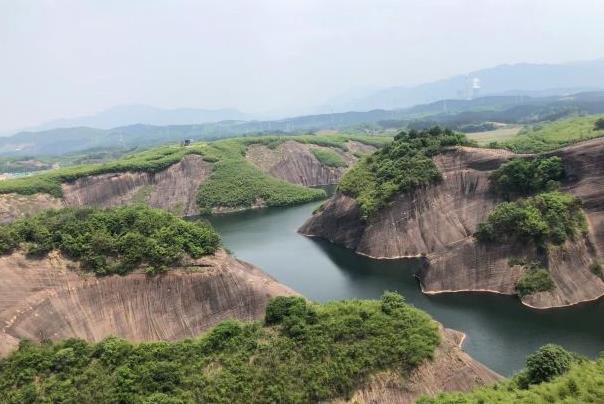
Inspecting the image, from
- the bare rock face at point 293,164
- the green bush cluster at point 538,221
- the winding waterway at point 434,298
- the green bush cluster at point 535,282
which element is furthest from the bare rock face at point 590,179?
the bare rock face at point 293,164

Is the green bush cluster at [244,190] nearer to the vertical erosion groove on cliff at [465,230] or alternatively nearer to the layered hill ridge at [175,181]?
the layered hill ridge at [175,181]

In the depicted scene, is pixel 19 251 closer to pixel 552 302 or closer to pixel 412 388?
pixel 412 388

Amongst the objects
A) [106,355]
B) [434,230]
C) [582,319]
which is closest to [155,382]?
[106,355]

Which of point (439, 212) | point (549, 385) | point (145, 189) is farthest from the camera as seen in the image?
point (145, 189)

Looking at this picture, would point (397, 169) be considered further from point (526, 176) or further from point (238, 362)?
point (238, 362)

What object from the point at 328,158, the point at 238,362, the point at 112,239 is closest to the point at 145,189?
the point at 328,158

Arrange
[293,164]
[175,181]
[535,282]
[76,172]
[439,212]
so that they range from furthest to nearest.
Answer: [293,164] < [175,181] < [76,172] < [439,212] < [535,282]
